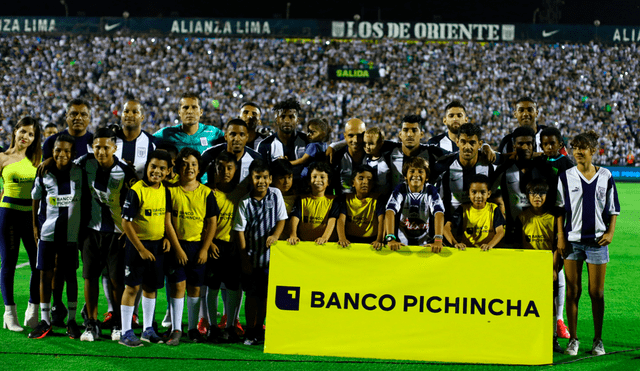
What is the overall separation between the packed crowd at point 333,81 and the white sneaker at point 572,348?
2499 centimetres

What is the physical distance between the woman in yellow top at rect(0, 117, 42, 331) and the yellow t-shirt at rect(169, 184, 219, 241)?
4.95ft

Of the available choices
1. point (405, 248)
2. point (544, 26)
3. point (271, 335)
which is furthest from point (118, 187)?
point (544, 26)

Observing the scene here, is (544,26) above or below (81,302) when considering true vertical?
above

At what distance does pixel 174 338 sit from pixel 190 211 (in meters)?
1.06

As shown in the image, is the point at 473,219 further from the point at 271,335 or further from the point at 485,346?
the point at 271,335

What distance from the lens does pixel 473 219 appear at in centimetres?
498

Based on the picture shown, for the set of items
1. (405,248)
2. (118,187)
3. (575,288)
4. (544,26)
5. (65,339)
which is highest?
(544,26)

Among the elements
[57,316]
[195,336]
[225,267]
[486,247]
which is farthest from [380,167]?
[57,316]

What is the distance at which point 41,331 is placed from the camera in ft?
16.5

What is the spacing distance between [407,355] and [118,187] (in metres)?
2.81

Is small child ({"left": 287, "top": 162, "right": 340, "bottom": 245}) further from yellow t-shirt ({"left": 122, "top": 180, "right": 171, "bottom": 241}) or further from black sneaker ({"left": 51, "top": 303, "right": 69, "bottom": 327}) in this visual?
black sneaker ({"left": 51, "top": 303, "right": 69, "bottom": 327})

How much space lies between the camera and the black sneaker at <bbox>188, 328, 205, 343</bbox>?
16.1ft

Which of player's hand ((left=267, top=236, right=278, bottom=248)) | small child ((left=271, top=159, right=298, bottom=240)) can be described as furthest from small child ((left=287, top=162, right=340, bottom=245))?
player's hand ((left=267, top=236, right=278, bottom=248))

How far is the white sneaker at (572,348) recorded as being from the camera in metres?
4.71
